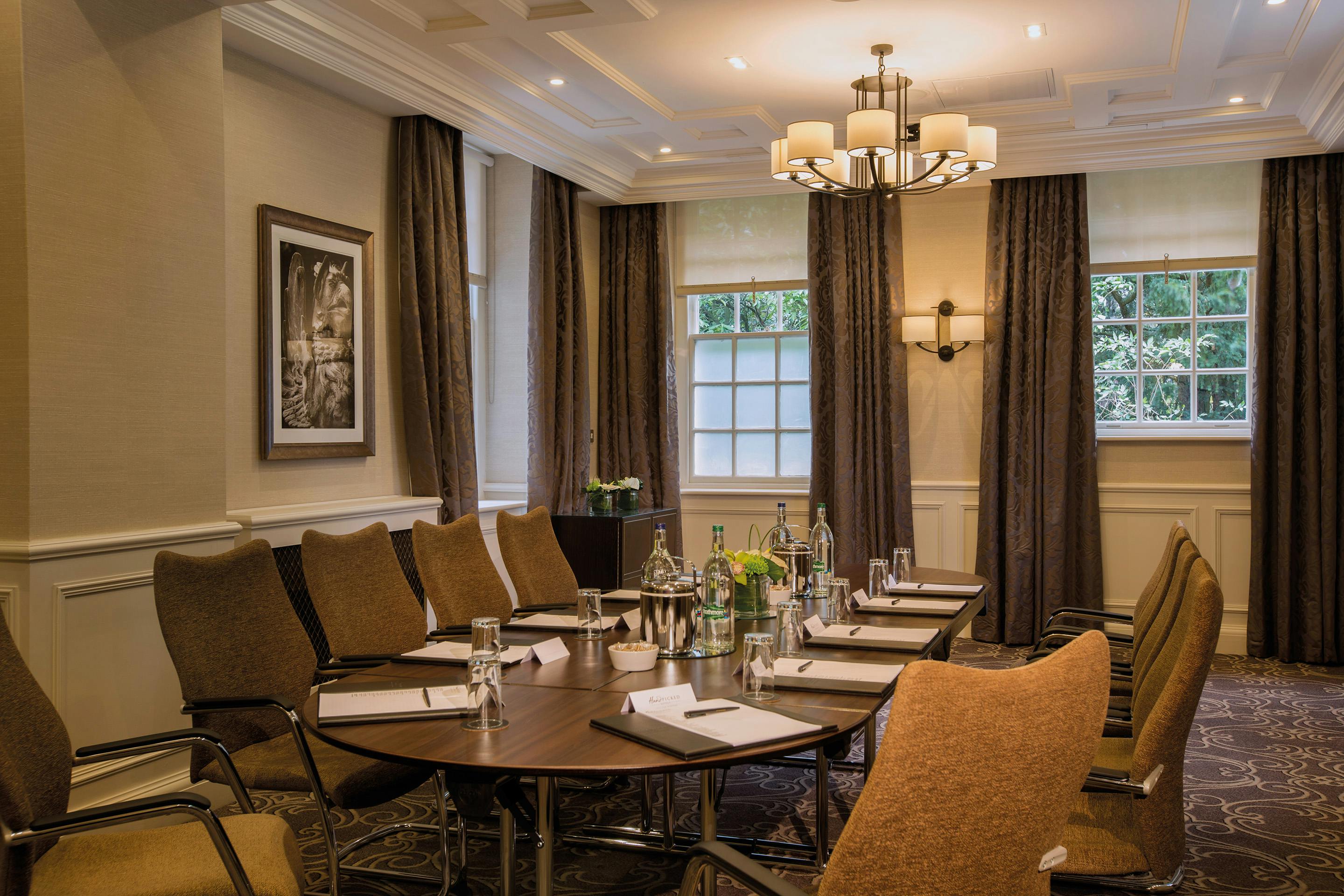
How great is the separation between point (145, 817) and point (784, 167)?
11.7 ft

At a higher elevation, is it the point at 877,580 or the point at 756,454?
the point at 756,454

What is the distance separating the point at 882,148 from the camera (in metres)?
4.11

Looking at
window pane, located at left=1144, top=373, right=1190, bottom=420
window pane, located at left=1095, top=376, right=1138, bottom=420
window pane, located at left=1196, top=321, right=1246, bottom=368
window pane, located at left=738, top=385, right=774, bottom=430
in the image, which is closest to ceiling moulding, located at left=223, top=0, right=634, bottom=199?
window pane, located at left=738, top=385, right=774, bottom=430

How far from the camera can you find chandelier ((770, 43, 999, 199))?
4.10 m

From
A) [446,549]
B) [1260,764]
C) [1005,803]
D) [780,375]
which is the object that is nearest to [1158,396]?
[780,375]

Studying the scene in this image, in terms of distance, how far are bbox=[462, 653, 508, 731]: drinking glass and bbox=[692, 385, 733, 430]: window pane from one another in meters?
5.37

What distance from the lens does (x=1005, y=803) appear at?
4.55 feet

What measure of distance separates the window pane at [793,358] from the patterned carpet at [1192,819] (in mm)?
3087

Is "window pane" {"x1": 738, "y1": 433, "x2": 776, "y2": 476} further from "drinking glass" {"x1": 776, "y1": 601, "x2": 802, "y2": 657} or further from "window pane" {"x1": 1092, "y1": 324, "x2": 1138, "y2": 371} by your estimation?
"drinking glass" {"x1": 776, "y1": 601, "x2": 802, "y2": 657}

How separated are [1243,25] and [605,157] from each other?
140 inches

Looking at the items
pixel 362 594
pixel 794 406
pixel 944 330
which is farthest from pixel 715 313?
pixel 362 594

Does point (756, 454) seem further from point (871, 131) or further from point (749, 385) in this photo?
point (871, 131)

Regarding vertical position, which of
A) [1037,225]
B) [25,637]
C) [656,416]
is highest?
[1037,225]

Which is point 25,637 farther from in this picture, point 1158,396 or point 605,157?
point 1158,396
